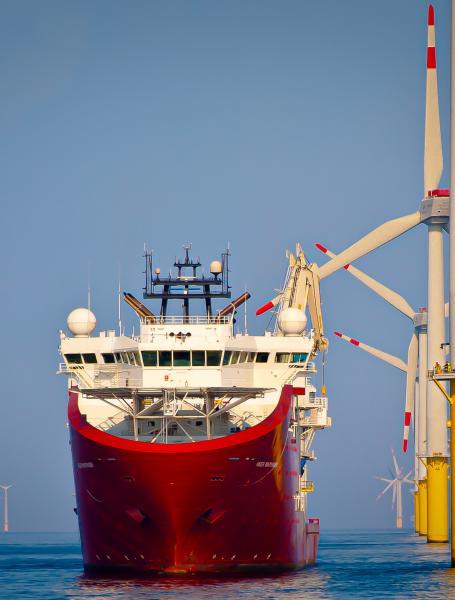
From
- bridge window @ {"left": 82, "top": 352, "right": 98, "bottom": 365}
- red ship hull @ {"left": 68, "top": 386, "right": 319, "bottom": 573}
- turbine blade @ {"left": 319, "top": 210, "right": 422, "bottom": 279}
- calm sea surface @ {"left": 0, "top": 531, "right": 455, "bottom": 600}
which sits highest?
turbine blade @ {"left": 319, "top": 210, "right": 422, "bottom": 279}

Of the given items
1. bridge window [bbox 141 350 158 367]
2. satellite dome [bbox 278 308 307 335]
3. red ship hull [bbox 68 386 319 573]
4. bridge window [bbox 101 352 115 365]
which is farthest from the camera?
satellite dome [bbox 278 308 307 335]

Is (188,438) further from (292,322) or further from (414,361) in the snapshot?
(414,361)

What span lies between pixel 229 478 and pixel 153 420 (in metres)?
7.07

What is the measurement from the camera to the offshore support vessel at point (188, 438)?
63.4m

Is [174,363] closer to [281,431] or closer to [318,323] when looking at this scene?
[281,431]

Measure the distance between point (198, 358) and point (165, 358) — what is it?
1.57 metres

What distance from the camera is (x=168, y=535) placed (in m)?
63.7

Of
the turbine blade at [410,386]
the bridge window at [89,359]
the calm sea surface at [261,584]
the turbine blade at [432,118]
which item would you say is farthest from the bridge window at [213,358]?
the turbine blade at [410,386]

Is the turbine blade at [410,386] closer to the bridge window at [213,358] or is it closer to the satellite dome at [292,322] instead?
the satellite dome at [292,322]

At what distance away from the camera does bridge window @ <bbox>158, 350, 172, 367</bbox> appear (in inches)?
2761

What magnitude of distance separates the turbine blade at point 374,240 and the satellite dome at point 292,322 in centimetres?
3031

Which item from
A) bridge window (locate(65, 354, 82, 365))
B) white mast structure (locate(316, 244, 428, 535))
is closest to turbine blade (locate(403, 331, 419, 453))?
white mast structure (locate(316, 244, 428, 535))

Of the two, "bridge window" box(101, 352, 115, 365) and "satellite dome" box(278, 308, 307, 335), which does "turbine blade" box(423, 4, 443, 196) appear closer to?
"satellite dome" box(278, 308, 307, 335)

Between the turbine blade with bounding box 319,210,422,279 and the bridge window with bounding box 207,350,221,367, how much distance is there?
129 feet
